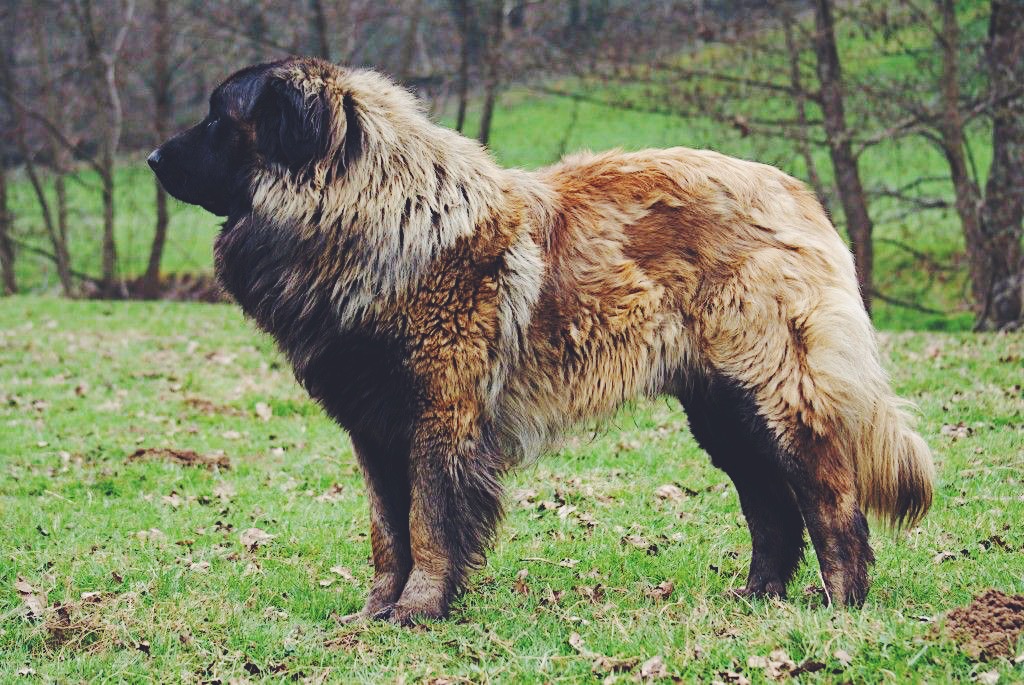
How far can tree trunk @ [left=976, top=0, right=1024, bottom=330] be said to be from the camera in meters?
11.4

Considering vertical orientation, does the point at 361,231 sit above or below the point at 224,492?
above

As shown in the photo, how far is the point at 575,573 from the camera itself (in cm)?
505

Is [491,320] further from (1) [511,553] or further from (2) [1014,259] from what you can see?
(2) [1014,259]

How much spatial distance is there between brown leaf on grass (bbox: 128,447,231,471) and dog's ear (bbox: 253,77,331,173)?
3347 mm

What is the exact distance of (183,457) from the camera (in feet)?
23.9

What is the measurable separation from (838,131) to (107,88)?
13.5 meters

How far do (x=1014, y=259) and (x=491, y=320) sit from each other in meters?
9.22

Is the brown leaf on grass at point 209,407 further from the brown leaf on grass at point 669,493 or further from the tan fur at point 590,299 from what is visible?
the tan fur at point 590,299

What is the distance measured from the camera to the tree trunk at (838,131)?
12.4 metres

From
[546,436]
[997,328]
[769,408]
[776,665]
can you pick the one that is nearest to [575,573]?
[546,436]

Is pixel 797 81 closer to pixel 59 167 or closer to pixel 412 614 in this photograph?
pixel 412 614

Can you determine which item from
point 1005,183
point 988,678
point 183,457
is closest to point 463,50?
point 1005,183

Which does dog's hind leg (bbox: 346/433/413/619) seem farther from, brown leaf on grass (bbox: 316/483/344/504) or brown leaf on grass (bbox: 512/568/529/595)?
brown leaf on grass (bbox: 316/483/344/504)

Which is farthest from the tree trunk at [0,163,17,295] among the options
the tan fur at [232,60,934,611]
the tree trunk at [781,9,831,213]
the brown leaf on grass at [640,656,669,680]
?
the brown leaf on grass at [640,656,669,680]
